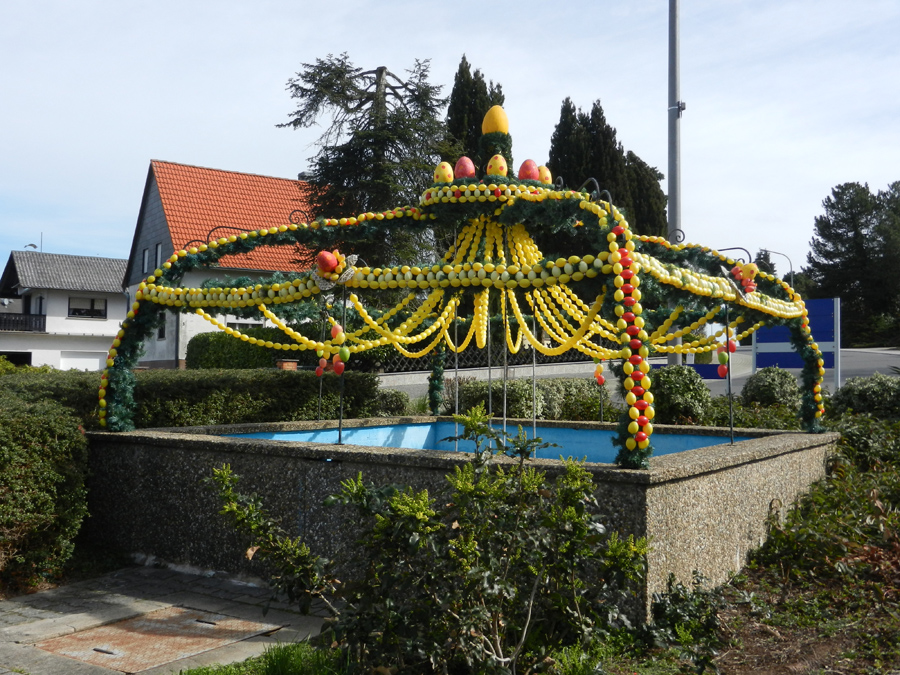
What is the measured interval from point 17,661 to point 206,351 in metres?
17.3

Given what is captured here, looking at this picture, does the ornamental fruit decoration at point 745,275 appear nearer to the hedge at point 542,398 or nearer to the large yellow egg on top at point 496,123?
the large yellow egg on top at point 496,123

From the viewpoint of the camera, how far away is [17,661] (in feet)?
13.4

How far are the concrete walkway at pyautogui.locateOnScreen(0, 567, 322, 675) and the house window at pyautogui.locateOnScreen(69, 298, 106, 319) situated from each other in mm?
35918

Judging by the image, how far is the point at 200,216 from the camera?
26.5 m

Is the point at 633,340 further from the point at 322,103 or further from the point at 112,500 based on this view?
the point at 322,103

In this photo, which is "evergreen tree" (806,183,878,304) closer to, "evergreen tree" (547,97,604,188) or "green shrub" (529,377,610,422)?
"evergreen tree" (547,97,604,188)

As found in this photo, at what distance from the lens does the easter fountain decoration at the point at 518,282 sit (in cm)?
492

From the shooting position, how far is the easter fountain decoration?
194 inches

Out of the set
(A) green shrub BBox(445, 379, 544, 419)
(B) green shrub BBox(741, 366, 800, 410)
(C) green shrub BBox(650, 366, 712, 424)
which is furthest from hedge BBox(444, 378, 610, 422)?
(B) green shrub BBox(741, 366, 800, 410)

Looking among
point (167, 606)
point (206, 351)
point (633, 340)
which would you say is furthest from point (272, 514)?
point (206, 351)

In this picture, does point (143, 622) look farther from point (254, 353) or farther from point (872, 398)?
point (254, 353)

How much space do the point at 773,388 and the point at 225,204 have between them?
66.5ft

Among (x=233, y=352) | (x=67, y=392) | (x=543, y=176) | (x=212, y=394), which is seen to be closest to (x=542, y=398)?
(x=212, y=394)

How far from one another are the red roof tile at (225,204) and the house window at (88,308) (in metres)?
13.9
